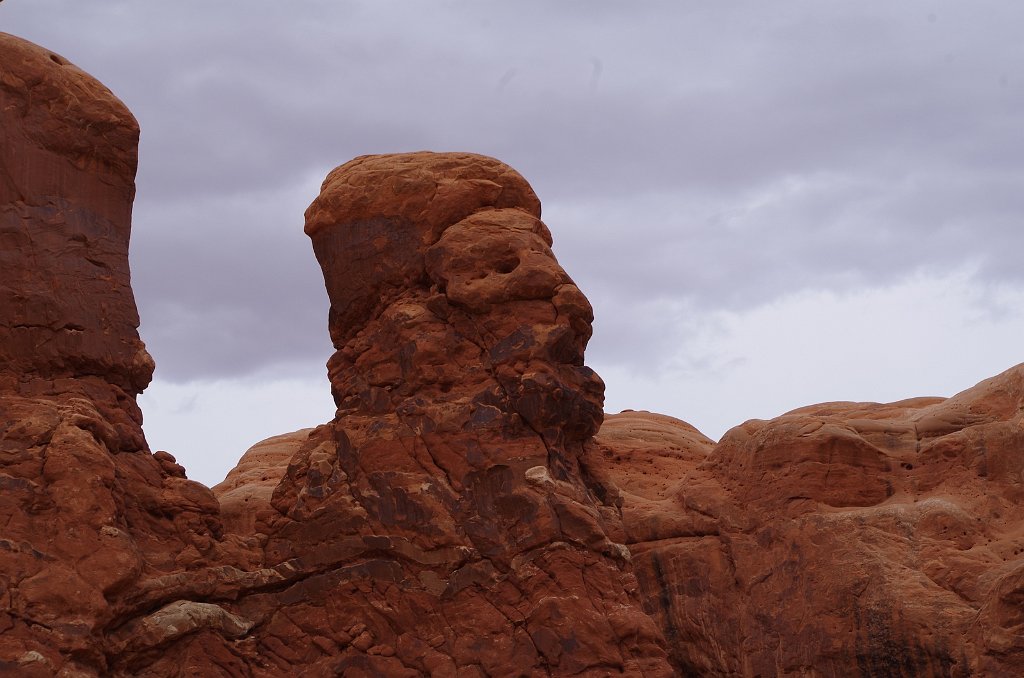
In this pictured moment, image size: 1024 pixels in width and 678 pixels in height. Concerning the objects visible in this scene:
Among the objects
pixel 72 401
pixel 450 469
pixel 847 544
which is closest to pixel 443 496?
pixel 450 469

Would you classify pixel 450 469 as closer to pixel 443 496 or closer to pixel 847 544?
pixel 443 496

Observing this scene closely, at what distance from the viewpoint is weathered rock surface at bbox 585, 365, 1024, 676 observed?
57.3ft

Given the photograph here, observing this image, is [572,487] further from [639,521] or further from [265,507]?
[265,507]

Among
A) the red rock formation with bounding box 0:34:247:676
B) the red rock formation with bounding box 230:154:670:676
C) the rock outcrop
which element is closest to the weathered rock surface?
the rock outcrop

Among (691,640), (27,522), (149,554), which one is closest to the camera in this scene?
(27,522)

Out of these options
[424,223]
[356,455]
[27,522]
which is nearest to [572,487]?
[356,455]

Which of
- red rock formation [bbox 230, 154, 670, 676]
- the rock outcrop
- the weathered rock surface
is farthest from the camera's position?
red rock formation [bbox 230, 154, 670, 676]

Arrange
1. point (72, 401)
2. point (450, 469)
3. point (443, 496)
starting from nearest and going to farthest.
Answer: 1. point (72, 401)
2. point (443, 496)
3. point (450, 469)

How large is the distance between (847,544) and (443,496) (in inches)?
205

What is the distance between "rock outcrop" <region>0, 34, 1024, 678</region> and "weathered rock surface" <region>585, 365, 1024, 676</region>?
4 cm

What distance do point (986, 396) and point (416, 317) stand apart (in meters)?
7.83

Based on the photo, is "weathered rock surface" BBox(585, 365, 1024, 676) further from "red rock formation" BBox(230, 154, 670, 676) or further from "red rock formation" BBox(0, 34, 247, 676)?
"red rock formation" BBox(0, 34, 247, 676)

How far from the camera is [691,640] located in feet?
63.8

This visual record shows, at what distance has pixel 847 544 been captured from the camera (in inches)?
722
